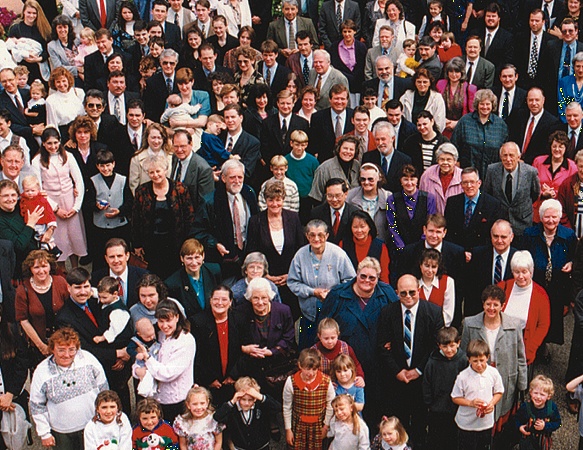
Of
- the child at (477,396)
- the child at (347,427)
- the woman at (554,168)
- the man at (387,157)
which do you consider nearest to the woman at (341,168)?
the man at (387,157)

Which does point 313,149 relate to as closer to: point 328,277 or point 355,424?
point 328,277

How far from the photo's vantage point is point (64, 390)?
735 cm

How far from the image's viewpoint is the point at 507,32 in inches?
485

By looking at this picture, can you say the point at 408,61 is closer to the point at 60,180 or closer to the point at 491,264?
the point at 491,264

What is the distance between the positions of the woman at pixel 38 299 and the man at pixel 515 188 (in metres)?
4.29

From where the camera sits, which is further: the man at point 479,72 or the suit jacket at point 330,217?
the man at point 479,72

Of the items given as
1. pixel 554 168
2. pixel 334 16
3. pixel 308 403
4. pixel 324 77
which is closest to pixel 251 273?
pixel 308 403

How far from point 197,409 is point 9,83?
209 inches

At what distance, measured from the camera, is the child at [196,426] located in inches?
288

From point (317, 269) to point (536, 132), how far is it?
3485mm

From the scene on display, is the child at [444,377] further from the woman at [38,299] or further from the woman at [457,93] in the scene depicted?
the woman at [457,93]

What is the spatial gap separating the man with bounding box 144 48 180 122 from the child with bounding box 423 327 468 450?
5.18 metres

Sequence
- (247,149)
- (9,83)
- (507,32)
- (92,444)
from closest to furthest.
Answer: (92,444)
(247,149)
(9,83)
(507,32)

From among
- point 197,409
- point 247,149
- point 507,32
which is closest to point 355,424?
point 197,409
